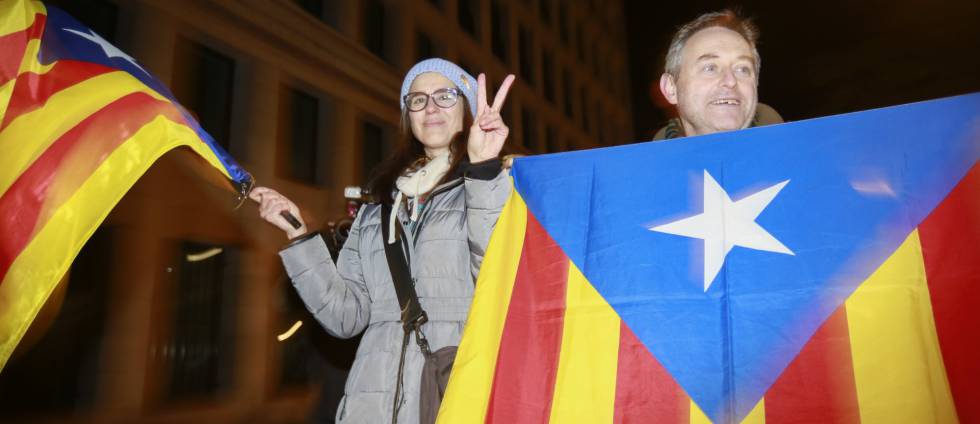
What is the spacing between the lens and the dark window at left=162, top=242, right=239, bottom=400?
26.0ft

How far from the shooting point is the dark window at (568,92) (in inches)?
954

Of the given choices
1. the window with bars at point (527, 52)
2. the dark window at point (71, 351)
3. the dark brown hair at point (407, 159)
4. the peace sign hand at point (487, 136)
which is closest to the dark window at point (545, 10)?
the window with bars at point (527, 52)

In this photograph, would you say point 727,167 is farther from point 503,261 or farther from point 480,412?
point 480,412

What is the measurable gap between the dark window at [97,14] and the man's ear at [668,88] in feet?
24.5

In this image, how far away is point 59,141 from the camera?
6.95 ft

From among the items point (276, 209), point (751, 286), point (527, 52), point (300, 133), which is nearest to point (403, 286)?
point (276, 209)

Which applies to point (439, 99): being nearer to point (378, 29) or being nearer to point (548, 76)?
point (378, 29)

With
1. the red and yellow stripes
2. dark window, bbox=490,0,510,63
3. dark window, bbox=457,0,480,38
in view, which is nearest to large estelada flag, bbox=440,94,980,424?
the red and yellow stripes

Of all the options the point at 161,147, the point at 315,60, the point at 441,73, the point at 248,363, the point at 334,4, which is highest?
the point at 334,4

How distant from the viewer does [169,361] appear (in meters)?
7.75

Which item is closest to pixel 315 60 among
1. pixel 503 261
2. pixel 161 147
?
pixel 161 147

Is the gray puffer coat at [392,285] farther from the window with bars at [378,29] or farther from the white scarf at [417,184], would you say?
the window with bars at [378,29]

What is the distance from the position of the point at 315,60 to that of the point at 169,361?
18.0 ft

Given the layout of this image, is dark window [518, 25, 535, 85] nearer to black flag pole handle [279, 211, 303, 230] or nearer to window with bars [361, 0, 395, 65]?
window with bars [361, 0, 395, 65]
